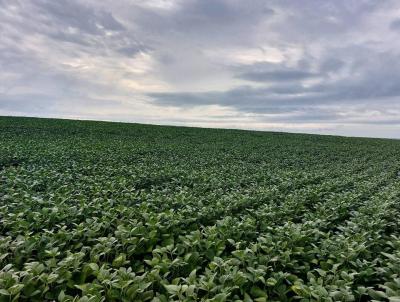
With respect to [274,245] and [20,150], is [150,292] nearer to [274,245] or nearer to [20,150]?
[274,245]

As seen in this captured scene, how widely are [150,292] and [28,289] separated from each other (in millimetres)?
1186

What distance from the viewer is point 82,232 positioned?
4.66 m

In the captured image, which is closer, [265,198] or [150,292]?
[150,292]

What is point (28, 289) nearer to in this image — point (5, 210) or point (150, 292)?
point (150, 292)

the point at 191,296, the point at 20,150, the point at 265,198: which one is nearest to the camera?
the point at 191,296

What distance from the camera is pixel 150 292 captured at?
3.08 m

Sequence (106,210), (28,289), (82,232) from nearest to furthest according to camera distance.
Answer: (28,289) → (82,232) → (106,210)

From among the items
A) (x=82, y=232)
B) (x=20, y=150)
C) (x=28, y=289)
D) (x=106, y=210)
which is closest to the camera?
(x=28, y=289)

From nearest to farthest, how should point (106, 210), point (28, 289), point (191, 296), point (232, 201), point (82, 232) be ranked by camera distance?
point (191, 296), point (28, 289), point (82, 232), point (106, 210), point (232, 201)

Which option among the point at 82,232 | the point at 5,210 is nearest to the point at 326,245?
the point at 82,232

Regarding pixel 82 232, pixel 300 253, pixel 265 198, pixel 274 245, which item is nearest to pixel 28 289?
pixel 82 232

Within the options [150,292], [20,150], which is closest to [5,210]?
[150,292]

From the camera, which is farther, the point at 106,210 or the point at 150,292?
the point at 106,210

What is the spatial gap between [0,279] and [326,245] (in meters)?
3.87
